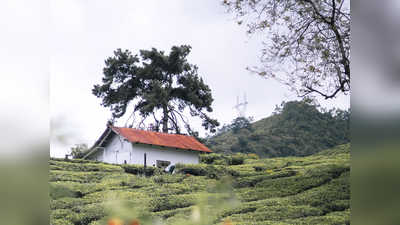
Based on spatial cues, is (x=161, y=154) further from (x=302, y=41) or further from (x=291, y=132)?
(x=302, y=41)

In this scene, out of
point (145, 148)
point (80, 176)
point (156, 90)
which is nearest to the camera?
point (80, 176)

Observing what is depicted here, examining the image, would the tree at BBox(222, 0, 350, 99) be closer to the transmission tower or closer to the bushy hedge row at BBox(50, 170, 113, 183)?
the transmission tower

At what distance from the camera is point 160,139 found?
5582mm

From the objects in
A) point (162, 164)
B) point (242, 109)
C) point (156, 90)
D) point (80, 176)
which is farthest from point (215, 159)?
point (80, 176)

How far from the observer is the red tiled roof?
5551 millimetres

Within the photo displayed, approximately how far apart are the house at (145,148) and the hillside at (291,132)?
67 cm

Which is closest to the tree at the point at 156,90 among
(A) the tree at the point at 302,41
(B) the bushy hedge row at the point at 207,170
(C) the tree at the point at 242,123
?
(C) the tree at the point at 242,123

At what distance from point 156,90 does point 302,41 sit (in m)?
2.28

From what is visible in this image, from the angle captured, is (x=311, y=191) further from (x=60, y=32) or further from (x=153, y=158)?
(x=60, y=32)

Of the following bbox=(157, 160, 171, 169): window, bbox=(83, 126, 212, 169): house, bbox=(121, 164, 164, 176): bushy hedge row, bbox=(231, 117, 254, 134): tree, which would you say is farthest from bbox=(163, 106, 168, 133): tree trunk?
bbox=(231, 117, 254, 134): tree
